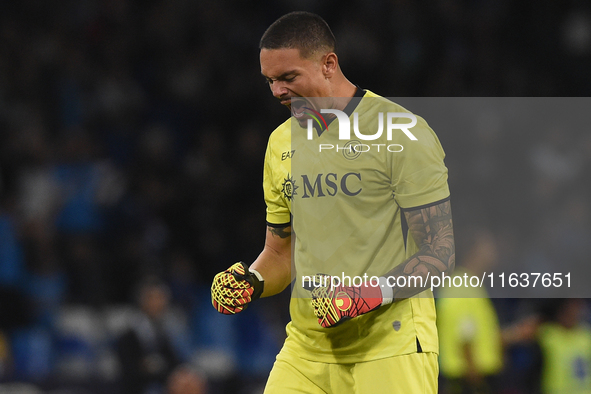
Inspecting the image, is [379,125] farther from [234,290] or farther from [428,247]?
[234,290]

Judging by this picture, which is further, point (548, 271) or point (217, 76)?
point (217, 76)

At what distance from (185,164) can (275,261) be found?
4698 millimetres

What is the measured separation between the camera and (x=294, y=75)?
2920mm

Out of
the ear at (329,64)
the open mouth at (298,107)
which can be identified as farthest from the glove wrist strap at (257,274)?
the ear at (329,64)

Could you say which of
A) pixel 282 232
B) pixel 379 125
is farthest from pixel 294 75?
pixel 282 232

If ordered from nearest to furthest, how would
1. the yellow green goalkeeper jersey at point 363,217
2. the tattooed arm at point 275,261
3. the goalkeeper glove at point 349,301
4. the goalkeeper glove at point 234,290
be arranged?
the goalkeeper glove at point 349,301
the yellow green goalkeeper jersey at point 363,217
the goalkeeper glove at point 234,290
the tattooed arm at point 275,261

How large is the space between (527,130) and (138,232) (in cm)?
362

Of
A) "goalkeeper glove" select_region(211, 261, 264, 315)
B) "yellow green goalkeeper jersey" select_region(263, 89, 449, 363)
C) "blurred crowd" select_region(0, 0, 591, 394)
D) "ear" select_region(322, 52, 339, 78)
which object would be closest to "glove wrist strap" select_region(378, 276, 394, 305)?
"yellow green goalkeeper jersey" select_region(263, 89, 449, 363)

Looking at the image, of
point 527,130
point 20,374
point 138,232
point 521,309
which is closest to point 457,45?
point 527,130

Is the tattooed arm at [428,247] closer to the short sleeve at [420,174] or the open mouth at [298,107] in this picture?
the short sleeve at [420,174]

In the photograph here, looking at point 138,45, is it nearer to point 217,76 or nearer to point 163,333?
point 217,76

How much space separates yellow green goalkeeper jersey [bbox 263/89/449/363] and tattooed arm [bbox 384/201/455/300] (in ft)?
0.15

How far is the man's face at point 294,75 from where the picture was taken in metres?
2.91

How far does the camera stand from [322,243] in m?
2.92
